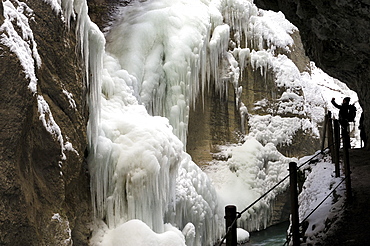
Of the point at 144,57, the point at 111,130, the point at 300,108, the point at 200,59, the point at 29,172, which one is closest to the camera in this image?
the point at 29,172

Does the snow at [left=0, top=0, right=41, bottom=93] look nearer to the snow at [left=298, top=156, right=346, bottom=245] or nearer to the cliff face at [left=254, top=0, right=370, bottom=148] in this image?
the cliff face at [left=254, top=0, right=370, bottom=148]

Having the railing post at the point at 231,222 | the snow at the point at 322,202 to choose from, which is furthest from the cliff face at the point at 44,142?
Answer: the snow at the point at 322,202

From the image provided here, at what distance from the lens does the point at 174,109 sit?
1156 cm

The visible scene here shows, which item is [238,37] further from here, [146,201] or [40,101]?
[40,101]

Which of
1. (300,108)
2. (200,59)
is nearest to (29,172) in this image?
(200,59)

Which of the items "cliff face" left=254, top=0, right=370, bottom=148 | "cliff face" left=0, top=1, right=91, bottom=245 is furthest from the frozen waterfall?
"cliff face" left=254, top=0, right=370, bottom=148

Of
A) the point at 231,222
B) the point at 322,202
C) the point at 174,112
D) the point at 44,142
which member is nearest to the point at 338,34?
the point at 322,202

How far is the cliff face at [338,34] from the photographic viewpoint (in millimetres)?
4504

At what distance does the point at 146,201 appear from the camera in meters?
7.78

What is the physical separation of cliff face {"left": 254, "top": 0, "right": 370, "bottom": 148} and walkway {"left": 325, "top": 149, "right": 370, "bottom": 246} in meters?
1.34

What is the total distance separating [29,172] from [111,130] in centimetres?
291

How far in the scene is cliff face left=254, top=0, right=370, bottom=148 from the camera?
4504mm

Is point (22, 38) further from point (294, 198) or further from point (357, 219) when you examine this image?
point (357, 219)

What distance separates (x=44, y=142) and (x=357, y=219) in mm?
3610
